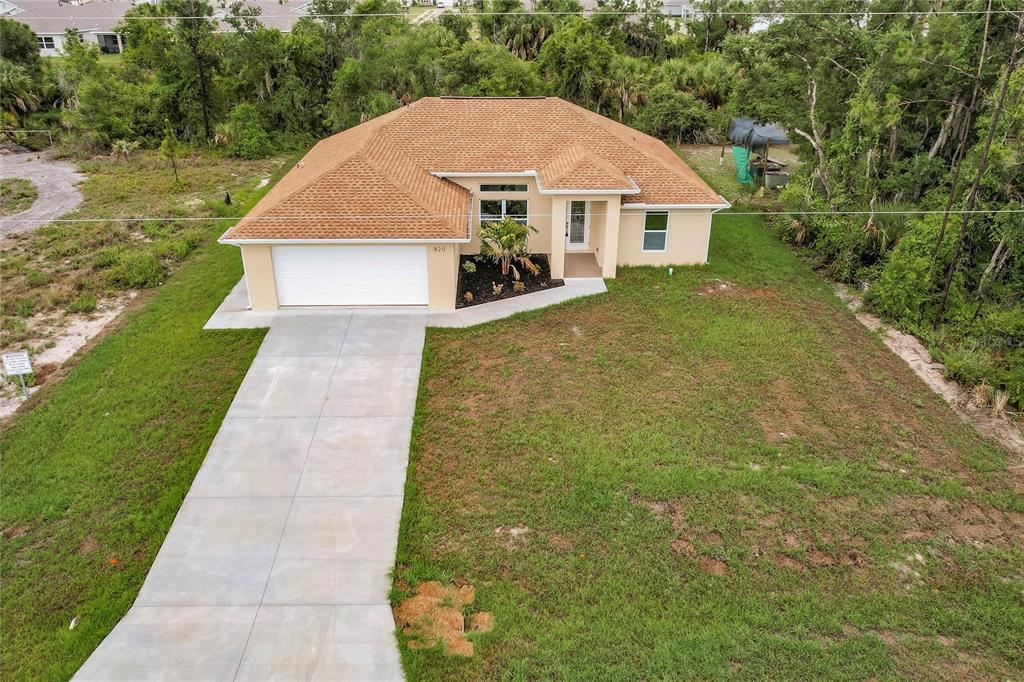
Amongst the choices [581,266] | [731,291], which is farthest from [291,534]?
[731,291]

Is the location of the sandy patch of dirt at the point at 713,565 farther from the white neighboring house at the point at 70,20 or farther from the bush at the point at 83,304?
the white neighboring house at the point at 70,20

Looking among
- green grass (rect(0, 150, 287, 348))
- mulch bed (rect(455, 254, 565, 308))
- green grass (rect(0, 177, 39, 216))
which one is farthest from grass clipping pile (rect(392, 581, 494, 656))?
green grass (rect(0, 177, 39, 216))

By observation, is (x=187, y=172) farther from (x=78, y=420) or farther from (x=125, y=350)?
(x=78, y=420)

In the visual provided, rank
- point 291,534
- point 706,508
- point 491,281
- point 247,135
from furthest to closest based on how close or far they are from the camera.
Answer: point 247,135 → point 491,281 → point 706,508 → point 291,534

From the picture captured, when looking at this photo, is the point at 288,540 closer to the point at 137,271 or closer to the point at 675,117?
the point at 137,271

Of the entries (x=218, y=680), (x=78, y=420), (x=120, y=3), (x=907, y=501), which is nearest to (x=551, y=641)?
(x=218, y=680)

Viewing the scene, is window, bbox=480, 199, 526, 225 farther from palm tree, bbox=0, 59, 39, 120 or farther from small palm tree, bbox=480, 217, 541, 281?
palm tree, bbox=0, 59, 39, 120

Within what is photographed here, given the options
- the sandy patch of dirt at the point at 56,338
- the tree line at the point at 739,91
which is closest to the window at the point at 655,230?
the tree line at the point at 739,91
